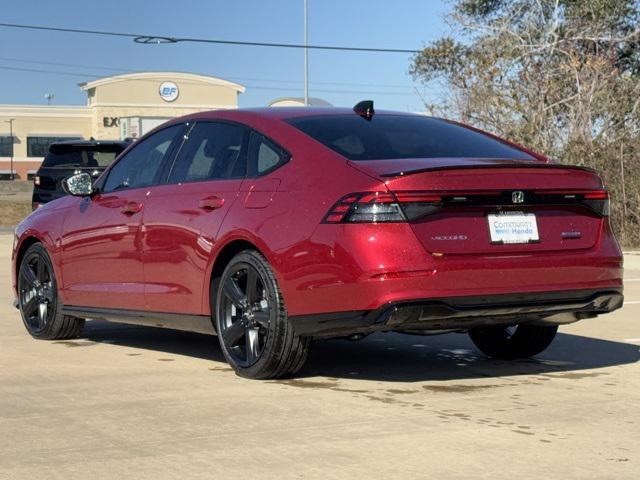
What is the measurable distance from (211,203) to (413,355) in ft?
6.02

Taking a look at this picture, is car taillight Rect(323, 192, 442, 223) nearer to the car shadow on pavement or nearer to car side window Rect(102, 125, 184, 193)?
the car shadow on pavement

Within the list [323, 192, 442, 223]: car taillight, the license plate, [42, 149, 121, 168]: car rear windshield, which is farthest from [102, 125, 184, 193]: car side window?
[42, 149, 121, 168]: car rear windshield

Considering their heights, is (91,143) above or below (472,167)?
above

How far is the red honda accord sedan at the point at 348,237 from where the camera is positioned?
20.4 feet

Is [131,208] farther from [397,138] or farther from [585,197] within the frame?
[585,197]

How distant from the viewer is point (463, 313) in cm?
630

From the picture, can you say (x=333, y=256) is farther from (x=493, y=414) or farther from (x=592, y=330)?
(x=592, y=330)

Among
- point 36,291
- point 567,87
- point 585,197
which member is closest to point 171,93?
point 567,87

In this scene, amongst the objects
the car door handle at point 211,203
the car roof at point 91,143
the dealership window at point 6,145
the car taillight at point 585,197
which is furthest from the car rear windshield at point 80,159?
the dealership window at point 6,145

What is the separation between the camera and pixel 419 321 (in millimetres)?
6273

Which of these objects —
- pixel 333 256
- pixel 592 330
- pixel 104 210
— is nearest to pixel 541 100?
pixel 592 330

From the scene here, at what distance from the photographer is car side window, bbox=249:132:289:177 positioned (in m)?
6.96

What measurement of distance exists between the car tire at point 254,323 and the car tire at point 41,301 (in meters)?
2.18

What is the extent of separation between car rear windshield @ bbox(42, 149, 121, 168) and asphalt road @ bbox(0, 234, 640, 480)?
1210cm
